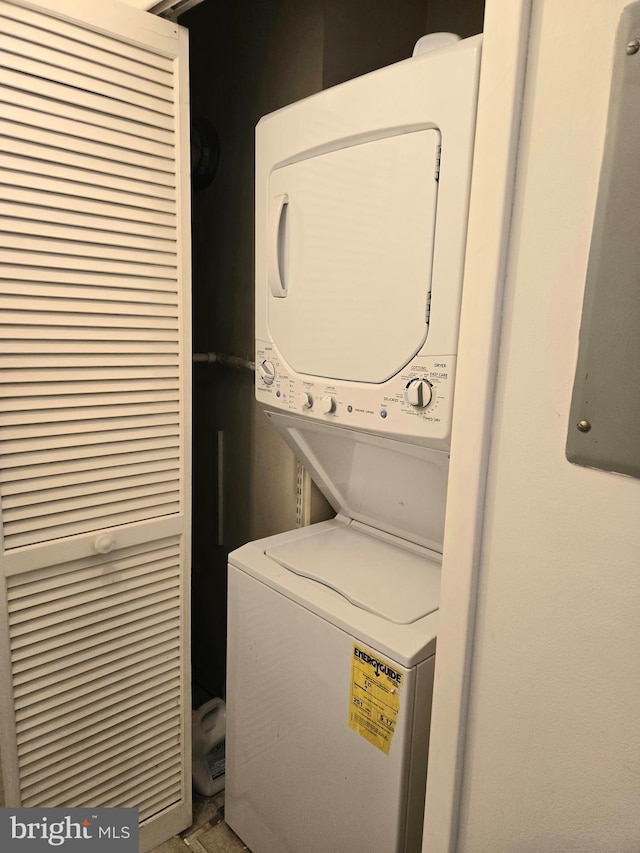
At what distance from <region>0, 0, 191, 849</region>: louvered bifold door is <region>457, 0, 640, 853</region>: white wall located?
0.99 metres

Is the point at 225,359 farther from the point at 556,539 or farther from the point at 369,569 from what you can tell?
the point at 556,539

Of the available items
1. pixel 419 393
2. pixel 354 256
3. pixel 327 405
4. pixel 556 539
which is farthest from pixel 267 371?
pixel 556 539

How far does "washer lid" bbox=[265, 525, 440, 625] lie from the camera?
1268 millimetres

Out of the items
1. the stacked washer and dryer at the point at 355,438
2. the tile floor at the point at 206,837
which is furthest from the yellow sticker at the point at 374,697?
the tile floor at the point at 206,837

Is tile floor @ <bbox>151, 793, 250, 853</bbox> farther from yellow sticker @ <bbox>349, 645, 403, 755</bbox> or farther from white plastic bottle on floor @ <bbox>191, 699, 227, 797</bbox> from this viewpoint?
yellow sticker @ <bbox>349, 645, 403, 755</bbox>

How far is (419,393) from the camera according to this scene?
105cm

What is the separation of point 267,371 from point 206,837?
145 centimetres

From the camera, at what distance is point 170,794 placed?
1.68 m

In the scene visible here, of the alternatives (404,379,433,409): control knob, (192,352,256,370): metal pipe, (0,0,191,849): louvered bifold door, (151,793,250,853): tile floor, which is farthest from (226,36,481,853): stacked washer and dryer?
(192,352,256,370): metal pipe

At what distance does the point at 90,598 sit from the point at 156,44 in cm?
136

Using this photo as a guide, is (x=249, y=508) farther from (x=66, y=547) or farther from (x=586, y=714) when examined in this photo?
(x=586, y=714)

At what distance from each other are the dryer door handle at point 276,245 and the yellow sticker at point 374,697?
85cm

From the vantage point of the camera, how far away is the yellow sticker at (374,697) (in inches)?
44.2

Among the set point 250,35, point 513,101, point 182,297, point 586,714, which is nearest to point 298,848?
point 586,714
